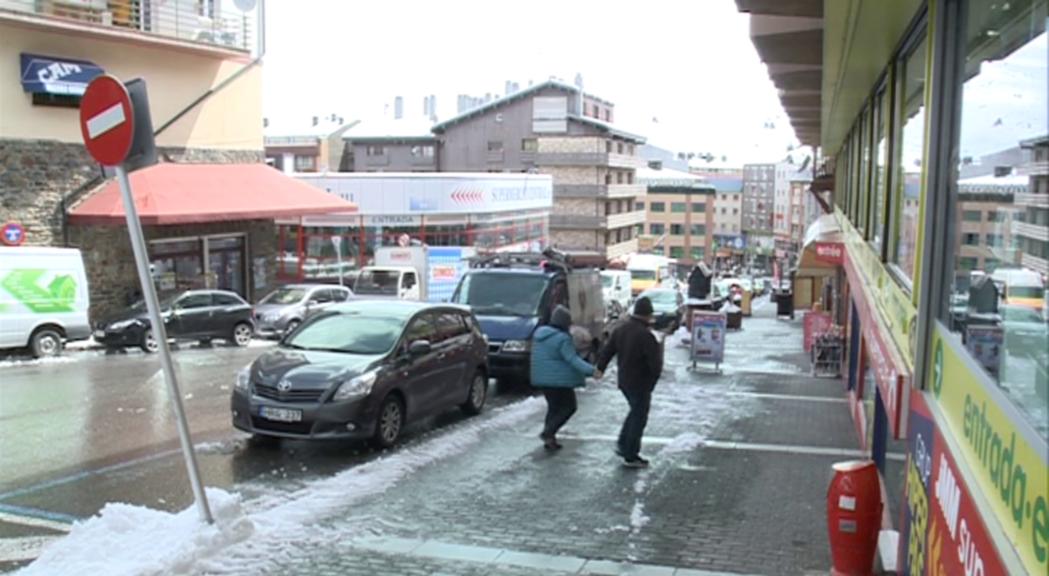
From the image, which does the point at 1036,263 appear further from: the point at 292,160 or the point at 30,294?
the point at 292,160

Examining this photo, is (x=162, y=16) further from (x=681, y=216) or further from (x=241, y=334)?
(x=681, y=216)

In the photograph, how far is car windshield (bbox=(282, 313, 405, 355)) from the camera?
441 inches

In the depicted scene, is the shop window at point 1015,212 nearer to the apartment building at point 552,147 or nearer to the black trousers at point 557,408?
the black trousers at point 557,408

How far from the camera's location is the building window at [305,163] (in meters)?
81.9

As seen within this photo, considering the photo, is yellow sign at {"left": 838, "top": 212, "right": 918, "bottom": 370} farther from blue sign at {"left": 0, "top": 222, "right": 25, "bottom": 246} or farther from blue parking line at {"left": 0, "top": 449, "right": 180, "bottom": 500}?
blue sign at {"left": 0, "top": 222, "right": 25, "bottom": 246}

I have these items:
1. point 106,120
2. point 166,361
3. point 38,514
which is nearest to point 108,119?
point 106,120

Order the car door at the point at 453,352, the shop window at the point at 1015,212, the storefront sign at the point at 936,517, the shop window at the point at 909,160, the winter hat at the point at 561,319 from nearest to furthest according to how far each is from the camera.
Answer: the shop window at the point at 1015,212
the storefront sign at the point at 936,517
the shop window at the point at 909,160
the winter hat at the point at 561,319
the car door at the point at 453,352

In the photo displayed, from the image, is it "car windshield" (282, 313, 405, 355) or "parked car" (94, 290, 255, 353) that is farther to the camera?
"parked car" (94, 290, 255, 353)

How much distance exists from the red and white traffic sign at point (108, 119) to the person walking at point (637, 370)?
5.09 m

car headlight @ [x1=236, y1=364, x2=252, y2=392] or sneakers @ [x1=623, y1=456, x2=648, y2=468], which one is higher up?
car headlight @ [x1=236, y1=364, x2=252, y2=392]

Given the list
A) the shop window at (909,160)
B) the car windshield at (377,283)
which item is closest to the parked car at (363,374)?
the shop window at (909,160)

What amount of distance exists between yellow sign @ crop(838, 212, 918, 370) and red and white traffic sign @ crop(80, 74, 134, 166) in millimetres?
5290

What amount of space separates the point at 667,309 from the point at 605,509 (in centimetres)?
2620

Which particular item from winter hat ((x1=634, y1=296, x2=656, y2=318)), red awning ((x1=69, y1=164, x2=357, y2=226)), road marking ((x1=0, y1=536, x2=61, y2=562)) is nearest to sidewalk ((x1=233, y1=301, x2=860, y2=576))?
winter hat ((x1=634, y1=296, x2=656, y2=318))
